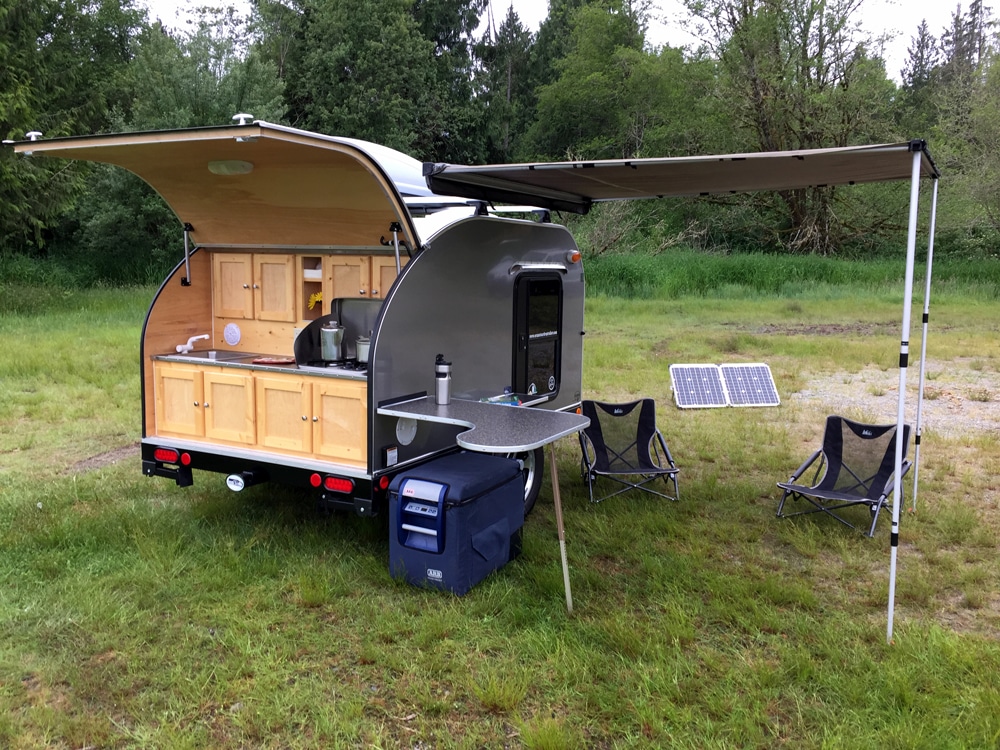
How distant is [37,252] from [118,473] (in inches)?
759

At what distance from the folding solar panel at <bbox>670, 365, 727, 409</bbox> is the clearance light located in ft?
17.9

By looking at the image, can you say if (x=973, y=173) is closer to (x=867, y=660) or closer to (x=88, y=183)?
(x=867, y=660)

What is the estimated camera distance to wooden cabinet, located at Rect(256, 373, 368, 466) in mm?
4711

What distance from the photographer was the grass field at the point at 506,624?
3.36m

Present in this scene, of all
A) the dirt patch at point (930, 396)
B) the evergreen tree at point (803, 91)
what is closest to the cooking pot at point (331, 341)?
the dirt patch at point (930, 396)

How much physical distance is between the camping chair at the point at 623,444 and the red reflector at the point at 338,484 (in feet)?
7.12

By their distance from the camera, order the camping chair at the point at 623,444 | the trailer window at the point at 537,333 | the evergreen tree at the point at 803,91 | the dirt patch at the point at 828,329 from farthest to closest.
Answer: the evergreen tree at the point at 803,91 < the dirt patch at the point at 828,329 < the camping chair at the point at 623,444 < the trailer window at the point at 537,333

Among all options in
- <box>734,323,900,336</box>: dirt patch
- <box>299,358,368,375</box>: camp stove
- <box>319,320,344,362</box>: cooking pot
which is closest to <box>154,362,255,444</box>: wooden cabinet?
<box>299,358,368,375</box>: camp stove

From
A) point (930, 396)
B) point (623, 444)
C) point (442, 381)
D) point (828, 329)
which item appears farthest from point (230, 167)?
point (828, 329)

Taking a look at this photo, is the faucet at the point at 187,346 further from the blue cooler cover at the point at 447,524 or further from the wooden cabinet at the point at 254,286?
the blue cooler cover at the point at 447,524

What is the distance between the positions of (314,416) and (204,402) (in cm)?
86

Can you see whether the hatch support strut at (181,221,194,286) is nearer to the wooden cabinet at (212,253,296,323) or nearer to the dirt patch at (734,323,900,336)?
the wooden cabinet at (212,253,296,323)

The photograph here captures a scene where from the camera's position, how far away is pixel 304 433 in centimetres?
488

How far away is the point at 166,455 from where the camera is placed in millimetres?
5277
